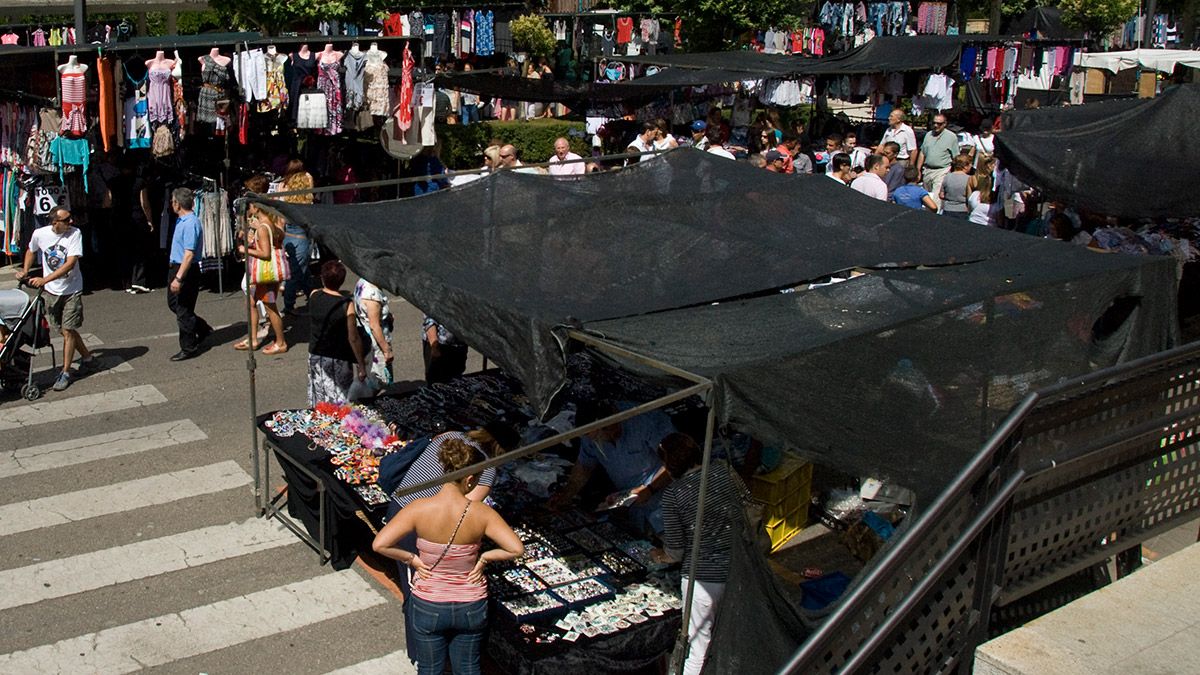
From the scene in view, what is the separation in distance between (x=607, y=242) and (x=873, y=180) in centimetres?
718

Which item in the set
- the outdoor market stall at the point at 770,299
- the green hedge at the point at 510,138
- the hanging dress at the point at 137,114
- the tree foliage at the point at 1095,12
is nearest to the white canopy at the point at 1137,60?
the green hedge at the point at 510,138

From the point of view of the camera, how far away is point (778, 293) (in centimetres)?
799

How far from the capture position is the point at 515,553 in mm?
6500

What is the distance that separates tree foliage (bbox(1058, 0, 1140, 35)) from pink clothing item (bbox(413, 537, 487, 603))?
119 feet

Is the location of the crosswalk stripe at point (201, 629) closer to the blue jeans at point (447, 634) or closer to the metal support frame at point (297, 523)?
the metal support frame at point (297, 523)

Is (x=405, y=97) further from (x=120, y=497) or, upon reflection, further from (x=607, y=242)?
(x=607, y=242)

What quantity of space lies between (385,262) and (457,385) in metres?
2.73

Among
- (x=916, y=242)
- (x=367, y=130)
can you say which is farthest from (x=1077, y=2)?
(x=916, y=242)

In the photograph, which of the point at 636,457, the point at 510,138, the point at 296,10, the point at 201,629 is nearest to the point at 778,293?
the point at 636,457

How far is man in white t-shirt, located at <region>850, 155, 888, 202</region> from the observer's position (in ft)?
47.8

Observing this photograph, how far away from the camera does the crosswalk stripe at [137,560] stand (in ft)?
26.8

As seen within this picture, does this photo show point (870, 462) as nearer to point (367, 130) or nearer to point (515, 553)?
point (515, 553)

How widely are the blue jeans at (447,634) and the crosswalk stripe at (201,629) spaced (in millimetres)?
1590

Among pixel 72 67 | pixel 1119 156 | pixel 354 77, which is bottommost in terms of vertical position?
pixel 1119 156
